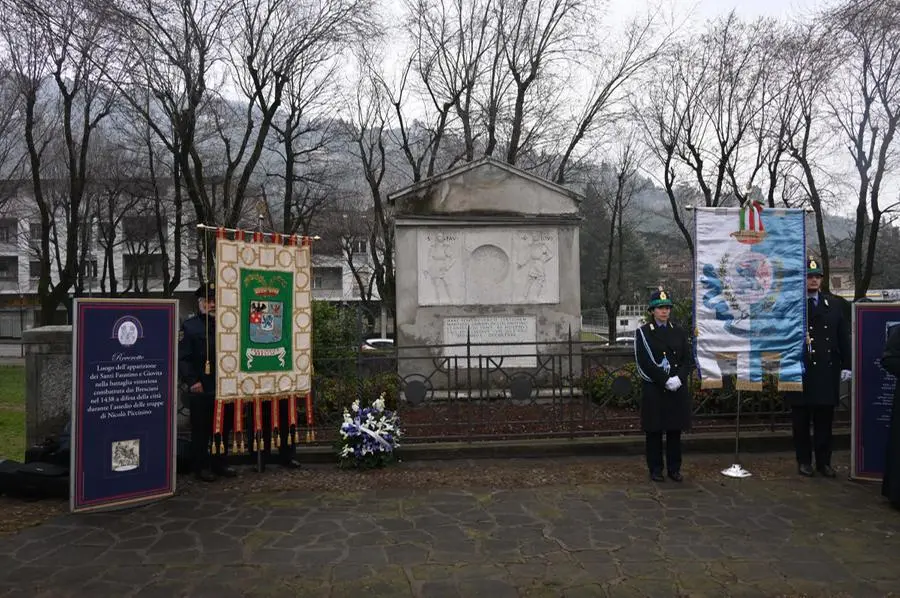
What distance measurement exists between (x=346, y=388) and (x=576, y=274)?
439cm

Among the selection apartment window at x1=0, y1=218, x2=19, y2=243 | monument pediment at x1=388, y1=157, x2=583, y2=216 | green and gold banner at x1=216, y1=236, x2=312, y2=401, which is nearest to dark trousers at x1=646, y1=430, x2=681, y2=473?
green and gold banner at x1=216, y1=236, x2=312, y2=401

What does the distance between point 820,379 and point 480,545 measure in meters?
4.10

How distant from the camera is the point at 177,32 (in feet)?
37.6

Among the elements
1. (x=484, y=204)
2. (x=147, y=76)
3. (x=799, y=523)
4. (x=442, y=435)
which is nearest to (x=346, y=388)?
(x=442, y=435)

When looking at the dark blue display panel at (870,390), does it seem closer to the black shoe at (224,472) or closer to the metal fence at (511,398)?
the metal fence at (511,398)

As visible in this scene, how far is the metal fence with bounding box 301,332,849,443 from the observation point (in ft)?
23.9

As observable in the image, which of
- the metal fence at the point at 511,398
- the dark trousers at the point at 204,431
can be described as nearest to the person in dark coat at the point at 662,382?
the metal fence at the point at 511,398

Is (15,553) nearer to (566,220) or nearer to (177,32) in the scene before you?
(566,220)

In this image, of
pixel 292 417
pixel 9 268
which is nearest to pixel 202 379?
pixel 292 417

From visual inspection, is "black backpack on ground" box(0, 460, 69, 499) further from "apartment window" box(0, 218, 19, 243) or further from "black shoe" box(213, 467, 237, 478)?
"apartment window" box(0, 218, 19, 243)

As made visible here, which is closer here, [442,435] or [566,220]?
[442,435]

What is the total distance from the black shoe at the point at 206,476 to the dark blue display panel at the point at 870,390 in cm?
653

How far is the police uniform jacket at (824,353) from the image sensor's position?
618 centimetres

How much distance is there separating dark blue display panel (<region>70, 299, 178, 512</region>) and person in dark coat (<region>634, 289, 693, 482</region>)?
15.2ft
